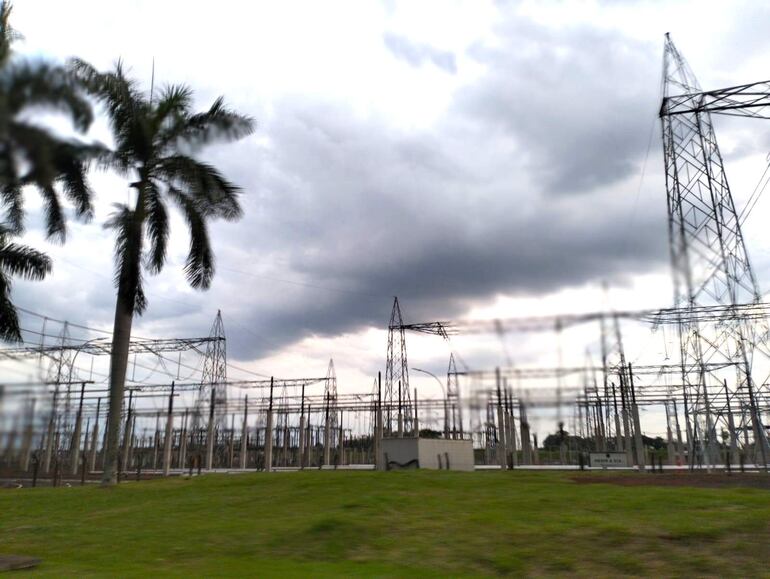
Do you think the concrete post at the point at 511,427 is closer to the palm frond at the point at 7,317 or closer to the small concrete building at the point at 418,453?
the small concrete building at the point at 418,453

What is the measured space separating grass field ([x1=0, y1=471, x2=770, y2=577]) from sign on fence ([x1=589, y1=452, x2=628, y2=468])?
19315 millimetres

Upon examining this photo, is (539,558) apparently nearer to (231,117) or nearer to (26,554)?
(26,554)

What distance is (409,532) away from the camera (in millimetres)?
10672

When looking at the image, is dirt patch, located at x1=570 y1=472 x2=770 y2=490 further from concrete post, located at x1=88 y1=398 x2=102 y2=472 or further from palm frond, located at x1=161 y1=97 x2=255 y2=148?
concrete post, located at x1=88 y1=398 x2=102 y2=472

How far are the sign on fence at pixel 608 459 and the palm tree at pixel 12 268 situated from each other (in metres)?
28.3

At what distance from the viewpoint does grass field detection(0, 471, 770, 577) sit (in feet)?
27.5

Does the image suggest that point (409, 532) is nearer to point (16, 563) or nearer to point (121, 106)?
point (16, 563)

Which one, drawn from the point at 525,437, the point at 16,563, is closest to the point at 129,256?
the point at 16,563

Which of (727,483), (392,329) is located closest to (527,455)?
(392,329)

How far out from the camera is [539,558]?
8711 mm

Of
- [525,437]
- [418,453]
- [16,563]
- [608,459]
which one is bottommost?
[16,563]

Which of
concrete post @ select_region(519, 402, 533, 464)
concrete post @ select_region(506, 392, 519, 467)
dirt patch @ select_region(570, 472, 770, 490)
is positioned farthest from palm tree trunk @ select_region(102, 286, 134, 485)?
concrete post @ select_region(519, 402, 533, 464)

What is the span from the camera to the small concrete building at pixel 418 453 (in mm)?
29016

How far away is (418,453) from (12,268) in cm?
1844
